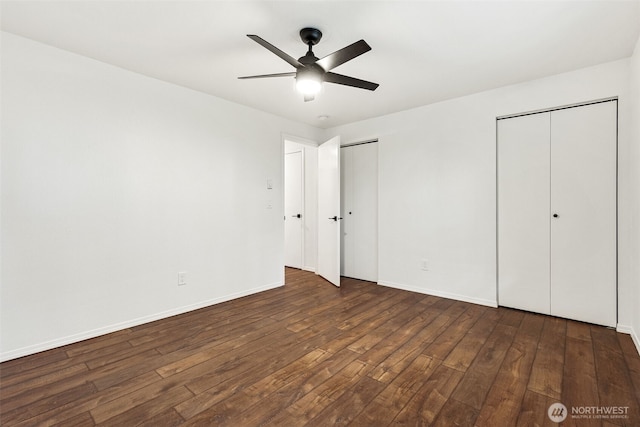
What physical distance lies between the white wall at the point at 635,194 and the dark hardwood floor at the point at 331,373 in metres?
0.29

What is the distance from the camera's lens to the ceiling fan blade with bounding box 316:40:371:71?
1787 millimetres

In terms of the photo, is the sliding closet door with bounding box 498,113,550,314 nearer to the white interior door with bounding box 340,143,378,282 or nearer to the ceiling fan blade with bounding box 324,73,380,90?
the white interior door with bounding box 340,143,378,282

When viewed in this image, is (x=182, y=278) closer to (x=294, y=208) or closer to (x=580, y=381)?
(x=294, y=208)

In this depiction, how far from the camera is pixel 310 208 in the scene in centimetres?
504

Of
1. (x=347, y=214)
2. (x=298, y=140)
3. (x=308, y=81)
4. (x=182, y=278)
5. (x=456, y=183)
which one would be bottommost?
(x=182, y=278)

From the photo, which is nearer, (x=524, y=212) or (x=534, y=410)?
(x=534, y=410)

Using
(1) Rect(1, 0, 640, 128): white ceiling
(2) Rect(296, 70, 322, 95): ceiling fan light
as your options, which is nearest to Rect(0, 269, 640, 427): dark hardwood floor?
(2) Rect(296, 70, 322, 95): ceiling fan light

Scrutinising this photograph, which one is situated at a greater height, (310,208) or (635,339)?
(310,208)

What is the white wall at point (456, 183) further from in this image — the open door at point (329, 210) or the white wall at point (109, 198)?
the white wall at point (109, 198)

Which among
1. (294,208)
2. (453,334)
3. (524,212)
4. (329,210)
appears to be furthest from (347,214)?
(453,334)

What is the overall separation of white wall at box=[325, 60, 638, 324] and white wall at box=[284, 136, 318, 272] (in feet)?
3.66

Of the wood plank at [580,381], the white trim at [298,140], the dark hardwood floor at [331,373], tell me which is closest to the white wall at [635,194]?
the dark hardwood floor at [331,373]

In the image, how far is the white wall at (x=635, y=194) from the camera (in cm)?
228

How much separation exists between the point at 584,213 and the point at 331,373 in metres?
2.76
